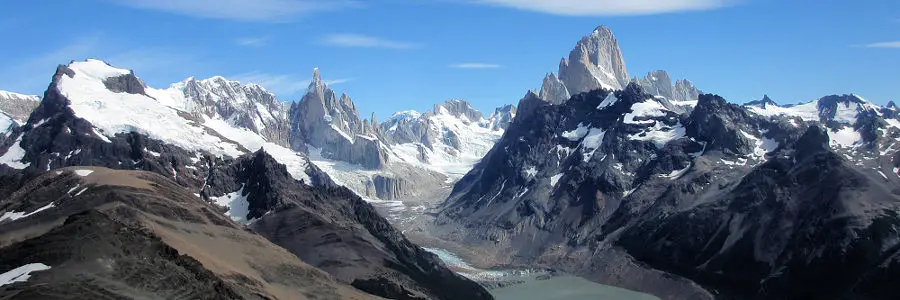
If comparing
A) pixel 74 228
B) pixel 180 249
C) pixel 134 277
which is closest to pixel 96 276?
pixel 134 277

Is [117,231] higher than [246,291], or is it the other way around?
[117,231]

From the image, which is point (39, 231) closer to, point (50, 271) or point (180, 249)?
point (180, 249)

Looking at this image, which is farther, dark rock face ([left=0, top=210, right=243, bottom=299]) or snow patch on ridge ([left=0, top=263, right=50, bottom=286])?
snow patch on ridge ([left=0, top=263, right=50, bottom=286])

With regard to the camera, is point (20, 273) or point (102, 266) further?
point (102, 266)

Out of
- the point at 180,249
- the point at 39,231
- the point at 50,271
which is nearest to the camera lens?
the point at 50,271

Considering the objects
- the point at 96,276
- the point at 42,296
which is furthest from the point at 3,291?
the point at 96,276

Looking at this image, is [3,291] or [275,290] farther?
[275,290]

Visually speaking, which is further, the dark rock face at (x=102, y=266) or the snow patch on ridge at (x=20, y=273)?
the snow patch on ridge at (x=20, y=273)

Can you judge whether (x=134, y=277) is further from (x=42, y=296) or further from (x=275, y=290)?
(x=275, y=290)

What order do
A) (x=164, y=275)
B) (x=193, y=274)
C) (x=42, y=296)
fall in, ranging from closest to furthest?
(x=42, y=296) < (x=164, y=275) < (x=193, y=274)

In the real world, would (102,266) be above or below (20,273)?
above
